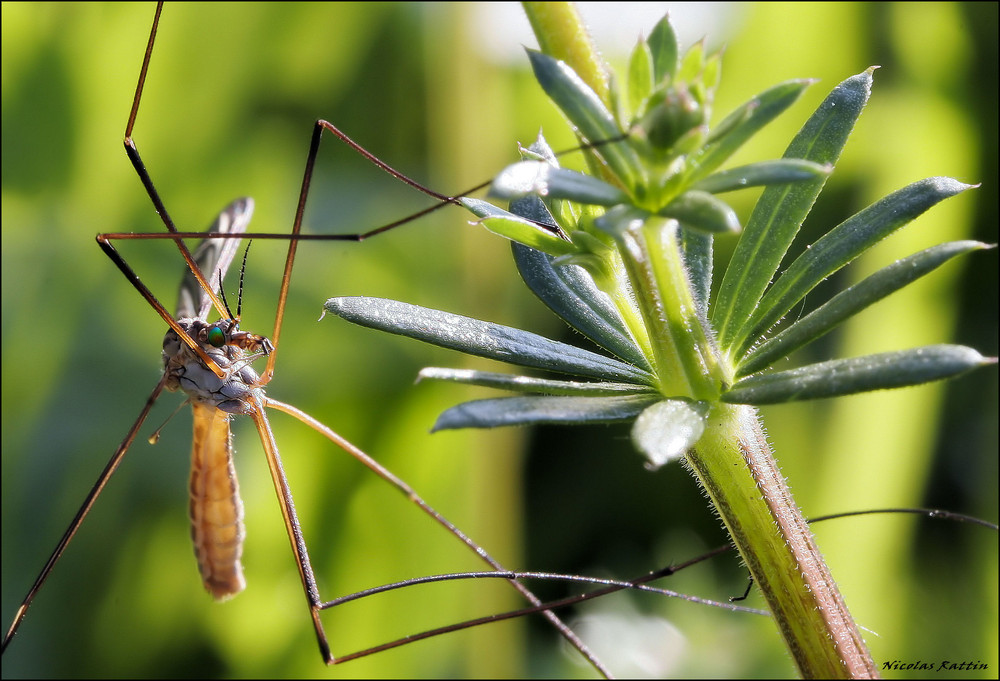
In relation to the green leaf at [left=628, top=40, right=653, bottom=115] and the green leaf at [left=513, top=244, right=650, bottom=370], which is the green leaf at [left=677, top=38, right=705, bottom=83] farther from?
the green leaf at [left=513, top=244, right=650, bottom=370]

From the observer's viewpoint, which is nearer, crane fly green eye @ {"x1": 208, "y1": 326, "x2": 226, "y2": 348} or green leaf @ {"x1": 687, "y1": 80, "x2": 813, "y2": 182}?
green leaf @ {"x1": 687, "y1": 80, "x2": 813, "y2": 182}

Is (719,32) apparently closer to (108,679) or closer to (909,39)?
(909,39)

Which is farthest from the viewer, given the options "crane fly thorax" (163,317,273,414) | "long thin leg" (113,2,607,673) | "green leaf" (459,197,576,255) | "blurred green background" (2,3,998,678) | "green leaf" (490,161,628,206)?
"blurred green background" (2,3,998,678)

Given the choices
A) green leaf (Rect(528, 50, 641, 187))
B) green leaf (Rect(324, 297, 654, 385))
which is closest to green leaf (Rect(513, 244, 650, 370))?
Result: green leaf (Rect(324, 297, 654, 385))

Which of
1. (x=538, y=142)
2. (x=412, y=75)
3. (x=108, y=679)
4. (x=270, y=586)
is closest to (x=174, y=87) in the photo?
(x=412, y=75)

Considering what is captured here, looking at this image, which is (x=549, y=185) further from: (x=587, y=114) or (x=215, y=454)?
(x=215, y=454)

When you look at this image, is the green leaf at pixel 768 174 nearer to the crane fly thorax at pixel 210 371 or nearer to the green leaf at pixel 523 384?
the green leaf at pixel 523 384

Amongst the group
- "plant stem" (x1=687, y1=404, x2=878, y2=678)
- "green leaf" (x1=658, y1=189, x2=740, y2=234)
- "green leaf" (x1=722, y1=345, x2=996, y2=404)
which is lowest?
"plant stem" (x1=687, y1=404, x2=878, y2=678)
